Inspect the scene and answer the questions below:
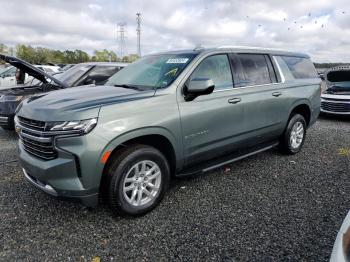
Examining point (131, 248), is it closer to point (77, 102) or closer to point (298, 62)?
point (77, 102)

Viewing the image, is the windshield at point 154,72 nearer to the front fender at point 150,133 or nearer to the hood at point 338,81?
the front fender at point 150,133

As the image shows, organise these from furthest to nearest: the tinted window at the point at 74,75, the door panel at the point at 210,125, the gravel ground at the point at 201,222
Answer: the tinted window at the point at 74,75, the door panel at the point at 210,125, the gravel ground at the point at 201,222

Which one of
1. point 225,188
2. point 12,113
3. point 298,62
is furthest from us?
point 12,113

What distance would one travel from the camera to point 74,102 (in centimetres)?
312

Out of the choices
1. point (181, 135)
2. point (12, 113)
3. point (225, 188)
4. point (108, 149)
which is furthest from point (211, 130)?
point (12, 113)

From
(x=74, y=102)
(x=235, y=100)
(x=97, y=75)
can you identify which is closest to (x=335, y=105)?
(x=235, y=100)

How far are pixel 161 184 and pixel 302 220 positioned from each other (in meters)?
1.60

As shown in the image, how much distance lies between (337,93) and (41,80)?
8.75 m

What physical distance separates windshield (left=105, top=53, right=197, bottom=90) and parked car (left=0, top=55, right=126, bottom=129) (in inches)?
51.4

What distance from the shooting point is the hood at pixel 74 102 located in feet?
9.50

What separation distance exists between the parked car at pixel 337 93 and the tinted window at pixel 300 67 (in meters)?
4.24

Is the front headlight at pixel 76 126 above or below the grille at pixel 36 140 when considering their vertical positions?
above

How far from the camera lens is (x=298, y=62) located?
5688mm

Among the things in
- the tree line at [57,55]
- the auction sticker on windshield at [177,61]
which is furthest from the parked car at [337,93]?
the tree line at [57,55]
